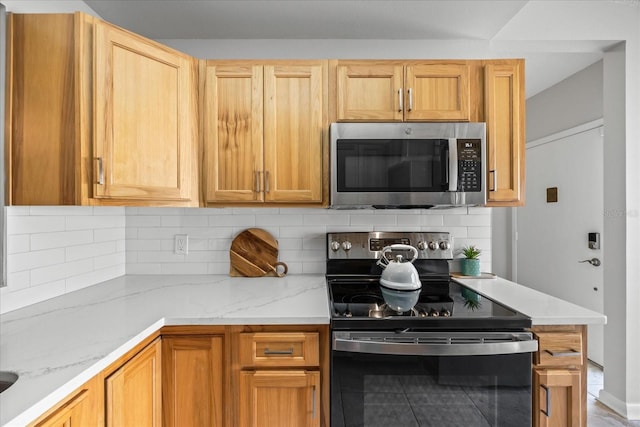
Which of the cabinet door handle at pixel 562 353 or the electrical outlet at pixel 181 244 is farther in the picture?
the electrical outlet at pixel 181 244

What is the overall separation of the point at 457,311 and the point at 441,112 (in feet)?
3.31

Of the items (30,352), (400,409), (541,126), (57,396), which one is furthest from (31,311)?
(541,126)

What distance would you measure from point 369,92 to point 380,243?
0.87 m

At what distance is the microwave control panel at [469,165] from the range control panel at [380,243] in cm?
43

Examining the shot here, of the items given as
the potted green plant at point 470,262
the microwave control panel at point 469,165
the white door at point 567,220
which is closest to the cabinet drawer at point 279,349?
the microwave control panel at point 469,165

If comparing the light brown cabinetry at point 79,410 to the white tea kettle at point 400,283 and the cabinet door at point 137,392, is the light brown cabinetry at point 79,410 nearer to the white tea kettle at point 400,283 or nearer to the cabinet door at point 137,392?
the cabinet door at point 137,392

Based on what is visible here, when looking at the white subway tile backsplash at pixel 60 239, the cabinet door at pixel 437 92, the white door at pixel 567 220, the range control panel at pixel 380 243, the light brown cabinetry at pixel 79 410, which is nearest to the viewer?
the light brown cabinetry at pixel 79 410

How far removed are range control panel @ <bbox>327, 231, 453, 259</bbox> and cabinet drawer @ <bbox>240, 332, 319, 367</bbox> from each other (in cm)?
75

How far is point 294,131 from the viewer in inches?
72.3

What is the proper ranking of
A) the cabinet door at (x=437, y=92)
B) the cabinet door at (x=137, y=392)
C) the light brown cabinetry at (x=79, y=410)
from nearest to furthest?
the light brown cabinetry at (x=79, y=410)
the cabinet door at (x=137, y=392)
the cabinet door at (x=437, y=92)

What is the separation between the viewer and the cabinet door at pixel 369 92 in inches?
71.5

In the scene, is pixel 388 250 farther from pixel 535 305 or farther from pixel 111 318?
pixel 111 318

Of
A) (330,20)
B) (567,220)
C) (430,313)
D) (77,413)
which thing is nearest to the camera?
(77,413)

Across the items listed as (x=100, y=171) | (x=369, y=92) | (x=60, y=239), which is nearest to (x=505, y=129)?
(x=369, y=92)
